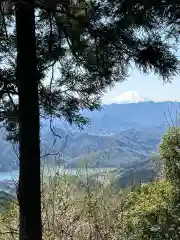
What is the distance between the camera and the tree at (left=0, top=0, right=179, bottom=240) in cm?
370

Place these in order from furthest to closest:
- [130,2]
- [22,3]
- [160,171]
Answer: [160,171] < [22,3] < [130,2]

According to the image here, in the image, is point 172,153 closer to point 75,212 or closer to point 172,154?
point 172,154

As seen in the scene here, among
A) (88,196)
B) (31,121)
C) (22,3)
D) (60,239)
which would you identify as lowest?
(60,239)

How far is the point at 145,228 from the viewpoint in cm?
433

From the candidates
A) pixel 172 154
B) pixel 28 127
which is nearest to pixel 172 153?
pixel 172 154

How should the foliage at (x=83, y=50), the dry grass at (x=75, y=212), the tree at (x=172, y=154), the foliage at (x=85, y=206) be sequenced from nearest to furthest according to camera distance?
the foliage at (x=83, y=50), the tree at (x=172, y=154), the foliage at (x=85, y=206), the dry grass at (x=75, y=212)

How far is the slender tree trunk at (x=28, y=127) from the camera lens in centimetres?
393

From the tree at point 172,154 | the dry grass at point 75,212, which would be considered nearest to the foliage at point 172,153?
the tree at point 172,154

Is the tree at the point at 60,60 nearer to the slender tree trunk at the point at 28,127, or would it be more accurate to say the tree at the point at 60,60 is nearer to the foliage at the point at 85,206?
the slender tree trunk at the point at 28,127

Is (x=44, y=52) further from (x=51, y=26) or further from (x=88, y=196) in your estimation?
(x=88, y=196)

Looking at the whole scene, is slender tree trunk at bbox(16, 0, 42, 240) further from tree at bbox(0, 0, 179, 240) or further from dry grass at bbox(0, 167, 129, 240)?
dry grass at bbox(0, 167, 129, 240)

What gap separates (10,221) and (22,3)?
2.84 m

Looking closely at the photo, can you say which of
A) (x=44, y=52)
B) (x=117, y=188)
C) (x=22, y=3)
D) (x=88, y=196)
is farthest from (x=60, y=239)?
(x=22, y=3)

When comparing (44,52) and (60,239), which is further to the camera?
(60,239)
